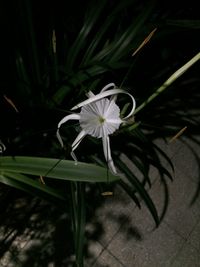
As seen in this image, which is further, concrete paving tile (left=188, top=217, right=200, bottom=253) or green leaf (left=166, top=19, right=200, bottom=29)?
concrete paving tile (left=188, top=217, right=200, bottom=253)

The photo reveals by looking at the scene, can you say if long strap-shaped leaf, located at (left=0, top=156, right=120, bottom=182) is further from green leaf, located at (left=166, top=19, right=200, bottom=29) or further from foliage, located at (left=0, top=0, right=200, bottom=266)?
green leaf, located at (left=166, top=19, right=200, bottom=29)

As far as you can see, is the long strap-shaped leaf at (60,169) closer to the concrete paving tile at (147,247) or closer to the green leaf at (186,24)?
the green leaf at (186,24)

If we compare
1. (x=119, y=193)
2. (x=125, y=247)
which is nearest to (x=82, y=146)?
(x=119, y=193)

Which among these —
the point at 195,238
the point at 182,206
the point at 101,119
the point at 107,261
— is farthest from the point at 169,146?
the point at 101,119

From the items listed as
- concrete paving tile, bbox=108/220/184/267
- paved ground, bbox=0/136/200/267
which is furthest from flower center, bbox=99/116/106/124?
concrete paving tile, bbox=108/220/184/267

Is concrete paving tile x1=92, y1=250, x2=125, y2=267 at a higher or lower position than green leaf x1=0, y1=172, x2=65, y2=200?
lower

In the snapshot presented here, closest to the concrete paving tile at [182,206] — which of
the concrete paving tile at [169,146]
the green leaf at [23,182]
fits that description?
the concrete paving tile at [169,146]

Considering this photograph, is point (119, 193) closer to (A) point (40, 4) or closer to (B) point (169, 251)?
(B) point (169, 251)
